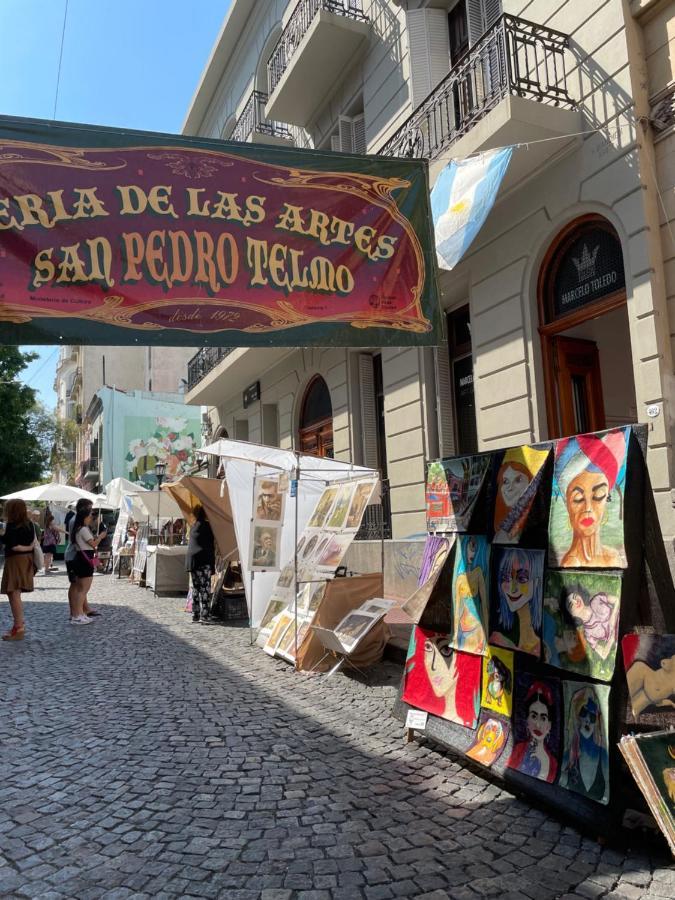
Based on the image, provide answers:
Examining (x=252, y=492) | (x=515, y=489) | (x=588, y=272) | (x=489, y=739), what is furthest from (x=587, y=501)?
(x=252, y=492)

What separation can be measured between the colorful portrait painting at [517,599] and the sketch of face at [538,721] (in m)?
0.28

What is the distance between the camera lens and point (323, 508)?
8.30 metres

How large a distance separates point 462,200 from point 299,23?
32.3ft

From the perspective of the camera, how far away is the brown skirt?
865 centimetres

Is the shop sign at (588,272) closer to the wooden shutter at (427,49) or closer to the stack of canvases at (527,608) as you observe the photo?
the stack of canvases at (527,608)

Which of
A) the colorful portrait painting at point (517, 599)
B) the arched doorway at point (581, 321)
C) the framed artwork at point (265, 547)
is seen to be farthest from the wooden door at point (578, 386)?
the colorful portrait painting at point (517, 599)

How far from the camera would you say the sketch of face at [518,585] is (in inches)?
151

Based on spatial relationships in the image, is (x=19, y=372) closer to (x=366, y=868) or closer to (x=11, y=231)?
(x=11, y=231)

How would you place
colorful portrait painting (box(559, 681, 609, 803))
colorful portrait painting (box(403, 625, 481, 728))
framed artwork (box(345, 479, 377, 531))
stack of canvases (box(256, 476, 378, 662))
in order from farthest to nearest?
framed artwork (box(345, 479, 377, 531)), stack of canvases (box(256, 476, 378, 662)), colorful portrait painting (box(403, 625, 481, 728)), colorful portrait painting (box(559, 681, 609, 803))

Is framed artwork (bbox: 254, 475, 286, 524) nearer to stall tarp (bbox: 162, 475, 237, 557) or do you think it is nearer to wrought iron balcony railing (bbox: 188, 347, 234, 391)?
stall tarp (bbox: 162, 475, 237, 557)

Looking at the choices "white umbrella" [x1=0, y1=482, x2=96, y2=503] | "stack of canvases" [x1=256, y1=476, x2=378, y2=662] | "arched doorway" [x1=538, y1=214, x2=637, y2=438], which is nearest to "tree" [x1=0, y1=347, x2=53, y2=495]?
"white umbrella" [x1=0, y1=482, x2=96, y2=503]

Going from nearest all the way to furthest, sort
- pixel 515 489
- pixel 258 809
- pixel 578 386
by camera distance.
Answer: pixel 258 809 → pixel 515 489 → pixel 578 386

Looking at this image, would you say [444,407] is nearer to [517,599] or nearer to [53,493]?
[517,599]

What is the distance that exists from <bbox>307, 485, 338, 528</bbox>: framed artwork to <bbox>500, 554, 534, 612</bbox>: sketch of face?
423 centimetres
